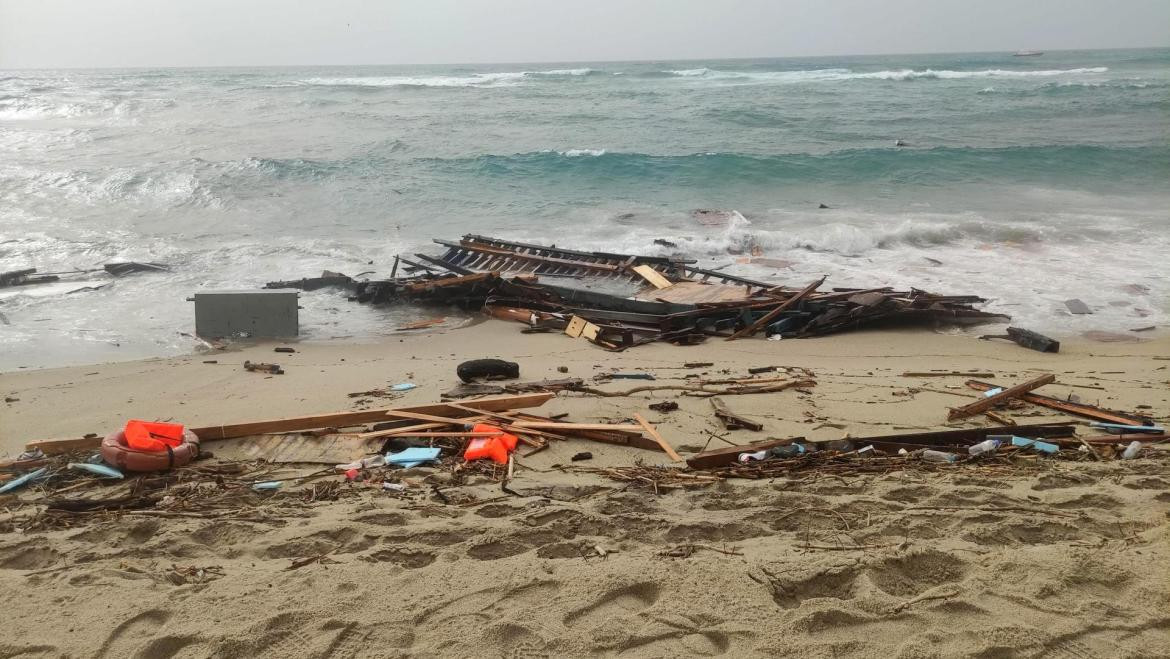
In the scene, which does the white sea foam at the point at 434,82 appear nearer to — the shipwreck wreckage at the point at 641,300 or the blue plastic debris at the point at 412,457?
the shipwreck wreckage at the point at 641,300

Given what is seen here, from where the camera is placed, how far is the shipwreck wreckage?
9.93 meters

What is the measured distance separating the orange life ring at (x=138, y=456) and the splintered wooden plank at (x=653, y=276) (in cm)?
730

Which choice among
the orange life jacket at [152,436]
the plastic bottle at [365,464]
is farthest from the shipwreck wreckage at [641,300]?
the orange life jacket at [152,436]

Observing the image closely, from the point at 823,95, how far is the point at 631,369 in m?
40.1

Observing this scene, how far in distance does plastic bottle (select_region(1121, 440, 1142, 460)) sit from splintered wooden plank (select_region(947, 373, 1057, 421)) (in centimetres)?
121

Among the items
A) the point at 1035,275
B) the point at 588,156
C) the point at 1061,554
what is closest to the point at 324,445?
the point at 1061,554

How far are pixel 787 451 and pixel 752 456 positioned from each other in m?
0.29

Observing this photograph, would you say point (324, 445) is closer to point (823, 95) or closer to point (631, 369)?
point (631, 369)

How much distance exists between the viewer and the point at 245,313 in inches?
392

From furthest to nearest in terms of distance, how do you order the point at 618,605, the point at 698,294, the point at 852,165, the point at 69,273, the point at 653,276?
the point at 852,165 → the point at 69,273 → the point at 653,276 → the point at 698,294 → the point at 618,605

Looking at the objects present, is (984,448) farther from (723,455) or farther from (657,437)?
(657,437)

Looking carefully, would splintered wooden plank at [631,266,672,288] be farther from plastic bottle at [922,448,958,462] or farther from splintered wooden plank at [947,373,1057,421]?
plastic bottle at [922,448,958,462]

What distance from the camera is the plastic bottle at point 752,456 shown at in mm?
5366

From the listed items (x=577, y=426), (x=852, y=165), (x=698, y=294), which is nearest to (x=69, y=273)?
(x=698, y=294)
